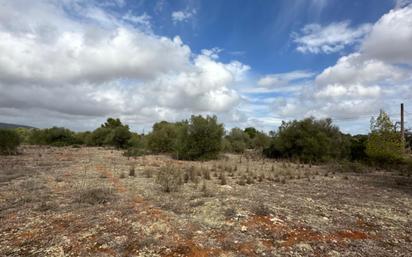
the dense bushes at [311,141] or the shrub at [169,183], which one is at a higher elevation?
the dense bushes at [311,141]

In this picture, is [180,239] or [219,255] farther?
[180,239]

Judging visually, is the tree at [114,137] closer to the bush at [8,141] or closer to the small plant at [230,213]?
the bush at [8,141]

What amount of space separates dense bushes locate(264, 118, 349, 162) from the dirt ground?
1620 centimetres

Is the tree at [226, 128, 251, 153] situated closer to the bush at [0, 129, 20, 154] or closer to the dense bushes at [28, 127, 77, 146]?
the bush at [0, 129, 20, 154]

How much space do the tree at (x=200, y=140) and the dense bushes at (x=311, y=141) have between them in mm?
7079

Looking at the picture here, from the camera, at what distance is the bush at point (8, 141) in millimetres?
29458

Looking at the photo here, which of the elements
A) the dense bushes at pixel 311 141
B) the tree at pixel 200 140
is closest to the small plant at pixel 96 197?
the tree at pixel 200 140

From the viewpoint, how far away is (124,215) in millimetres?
8031

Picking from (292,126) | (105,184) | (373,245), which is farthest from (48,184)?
(292,126)

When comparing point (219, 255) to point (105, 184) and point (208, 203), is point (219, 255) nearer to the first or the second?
point (208, 203)

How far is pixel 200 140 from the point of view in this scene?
94.9 feet

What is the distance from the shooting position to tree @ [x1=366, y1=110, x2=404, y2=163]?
2014 centimetres

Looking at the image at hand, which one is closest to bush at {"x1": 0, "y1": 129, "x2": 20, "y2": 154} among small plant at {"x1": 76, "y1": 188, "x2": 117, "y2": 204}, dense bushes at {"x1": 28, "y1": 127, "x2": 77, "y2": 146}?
dense bushes at {"x1": 28, "y1": 127, "x2": 77, "y2": 146}

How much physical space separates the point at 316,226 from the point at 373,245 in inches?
53.6
